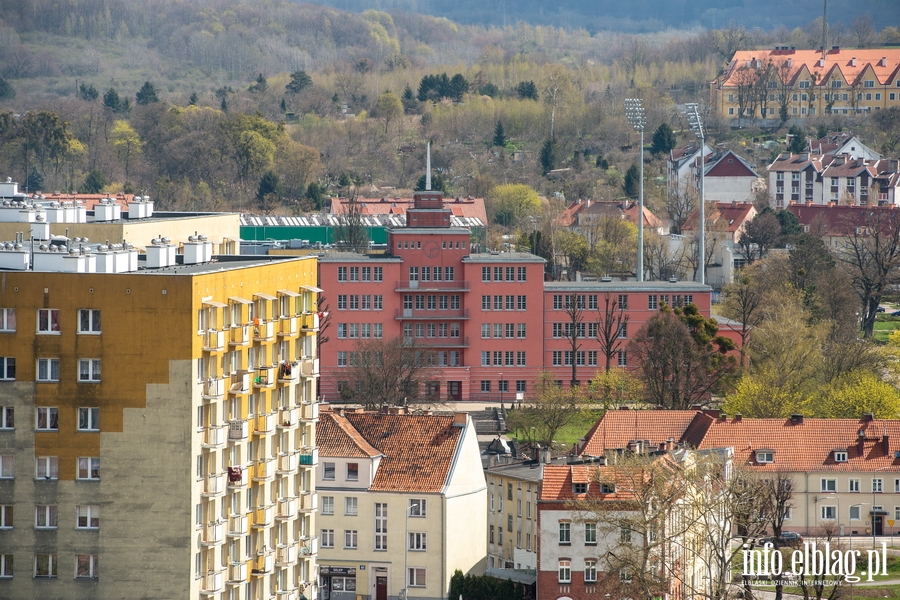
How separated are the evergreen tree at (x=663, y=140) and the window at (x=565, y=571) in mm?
104850

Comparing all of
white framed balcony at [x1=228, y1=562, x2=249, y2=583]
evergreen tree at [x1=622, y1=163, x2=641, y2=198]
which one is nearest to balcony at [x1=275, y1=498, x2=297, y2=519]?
white framed balcony at [x1=228, y1=562, x2=249, y2=583]

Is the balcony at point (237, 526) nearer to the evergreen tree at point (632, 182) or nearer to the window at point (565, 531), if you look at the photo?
the window at point (565, 531)

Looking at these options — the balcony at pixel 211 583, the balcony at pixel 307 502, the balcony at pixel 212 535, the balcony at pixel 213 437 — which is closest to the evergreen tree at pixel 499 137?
the balcony at pixel 307 502

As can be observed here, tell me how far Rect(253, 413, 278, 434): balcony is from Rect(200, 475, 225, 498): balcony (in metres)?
3.19

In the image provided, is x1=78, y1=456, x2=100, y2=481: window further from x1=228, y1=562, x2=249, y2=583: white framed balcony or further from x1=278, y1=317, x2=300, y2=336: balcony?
x1=278, y1=317, x2=300, y2=336: balcony

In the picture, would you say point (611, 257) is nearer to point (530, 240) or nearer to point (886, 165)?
Result: point (530, 240)

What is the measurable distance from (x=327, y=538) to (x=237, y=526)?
17641mm

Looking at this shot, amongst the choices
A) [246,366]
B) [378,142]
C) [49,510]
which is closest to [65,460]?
[49,510]

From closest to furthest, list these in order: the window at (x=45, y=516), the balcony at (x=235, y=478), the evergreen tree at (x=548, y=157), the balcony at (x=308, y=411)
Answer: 1. the window at (x=45, y=516)
2. the balcony at (x=235, y=478)
3. the balcony at (x=308, y=411)
4. the evergreen tree at (x=548, y=157)

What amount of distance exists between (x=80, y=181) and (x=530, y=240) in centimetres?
4718

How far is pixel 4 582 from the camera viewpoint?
116 feet

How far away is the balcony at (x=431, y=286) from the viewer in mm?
91000

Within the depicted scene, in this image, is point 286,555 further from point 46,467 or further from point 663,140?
point 663,140

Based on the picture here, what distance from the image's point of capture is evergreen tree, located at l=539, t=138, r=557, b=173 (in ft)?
497
